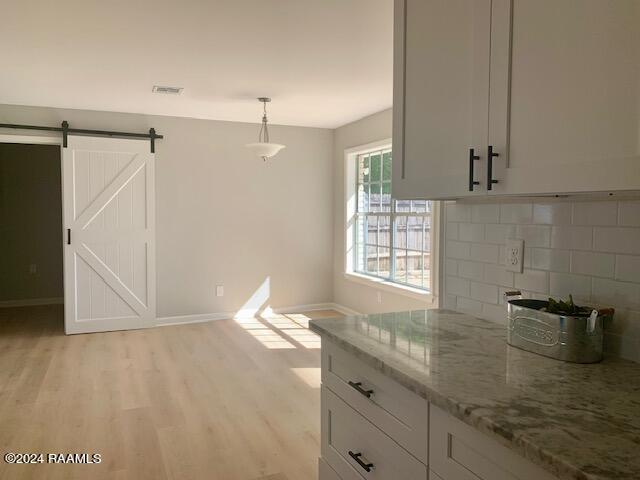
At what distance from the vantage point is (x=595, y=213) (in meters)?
1.49

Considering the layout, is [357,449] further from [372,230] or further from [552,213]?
[372,230]

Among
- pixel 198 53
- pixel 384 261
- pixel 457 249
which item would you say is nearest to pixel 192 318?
pixel 384 261

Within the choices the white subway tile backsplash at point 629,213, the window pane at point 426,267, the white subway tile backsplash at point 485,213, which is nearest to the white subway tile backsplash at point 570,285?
the white subway tile backsplash at point 629,213

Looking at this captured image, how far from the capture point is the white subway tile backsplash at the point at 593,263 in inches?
57.1

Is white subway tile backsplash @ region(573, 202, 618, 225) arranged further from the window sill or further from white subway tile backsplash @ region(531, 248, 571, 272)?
the window sill

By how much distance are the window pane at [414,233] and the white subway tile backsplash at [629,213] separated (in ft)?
11.7

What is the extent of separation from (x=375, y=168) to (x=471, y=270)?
3.85 m

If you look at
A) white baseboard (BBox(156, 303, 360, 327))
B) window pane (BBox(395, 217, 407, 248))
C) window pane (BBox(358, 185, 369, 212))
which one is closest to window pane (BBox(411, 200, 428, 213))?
window pane (BBox(395, 217, 407, 248))

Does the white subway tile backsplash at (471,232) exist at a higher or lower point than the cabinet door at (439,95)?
lower

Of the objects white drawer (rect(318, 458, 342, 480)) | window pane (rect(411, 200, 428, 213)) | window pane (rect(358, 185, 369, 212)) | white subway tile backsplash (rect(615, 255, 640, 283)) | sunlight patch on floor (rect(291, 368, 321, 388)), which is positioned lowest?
sunlight patch on floor (rect(291, 368, 321, 388))

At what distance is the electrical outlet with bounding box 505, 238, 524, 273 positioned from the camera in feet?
5.78

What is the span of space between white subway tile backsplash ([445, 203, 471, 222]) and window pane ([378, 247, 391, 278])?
11.2 feet

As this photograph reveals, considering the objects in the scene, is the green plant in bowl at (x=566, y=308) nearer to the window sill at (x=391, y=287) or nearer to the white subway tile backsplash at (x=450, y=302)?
the white subway tile backsplash at (x=450, y=302)

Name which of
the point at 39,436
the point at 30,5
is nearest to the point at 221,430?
the point at 39,436
